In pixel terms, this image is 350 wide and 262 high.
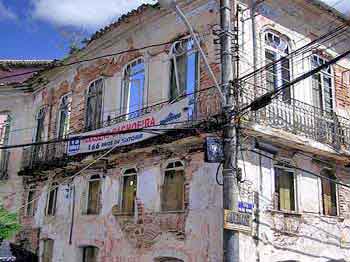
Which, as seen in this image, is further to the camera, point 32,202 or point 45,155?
point 32,202

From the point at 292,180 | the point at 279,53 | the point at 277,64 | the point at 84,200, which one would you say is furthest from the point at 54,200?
the point at 279,53

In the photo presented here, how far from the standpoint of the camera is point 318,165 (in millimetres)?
12898

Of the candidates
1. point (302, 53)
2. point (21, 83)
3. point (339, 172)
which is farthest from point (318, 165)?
point (21, 83)

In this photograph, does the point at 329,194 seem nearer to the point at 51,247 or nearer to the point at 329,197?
the point at 329,197

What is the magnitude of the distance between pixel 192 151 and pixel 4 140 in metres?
11.8

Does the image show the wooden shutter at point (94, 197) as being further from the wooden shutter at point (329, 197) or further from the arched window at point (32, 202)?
the wooden shutter at point (329, 197)

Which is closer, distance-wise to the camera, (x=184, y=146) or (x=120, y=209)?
(x=184, y=146)

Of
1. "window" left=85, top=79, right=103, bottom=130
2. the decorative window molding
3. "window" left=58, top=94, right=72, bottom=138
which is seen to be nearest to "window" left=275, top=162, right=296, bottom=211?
the decorative window molding

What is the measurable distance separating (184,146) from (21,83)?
11.3m

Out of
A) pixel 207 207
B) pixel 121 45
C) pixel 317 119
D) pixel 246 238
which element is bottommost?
pixel 246 238

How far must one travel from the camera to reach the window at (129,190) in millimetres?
13133

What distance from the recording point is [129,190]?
43.9ft

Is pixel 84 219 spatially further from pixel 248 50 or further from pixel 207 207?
pixel 248 50

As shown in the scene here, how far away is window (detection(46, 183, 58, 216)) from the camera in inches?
652
